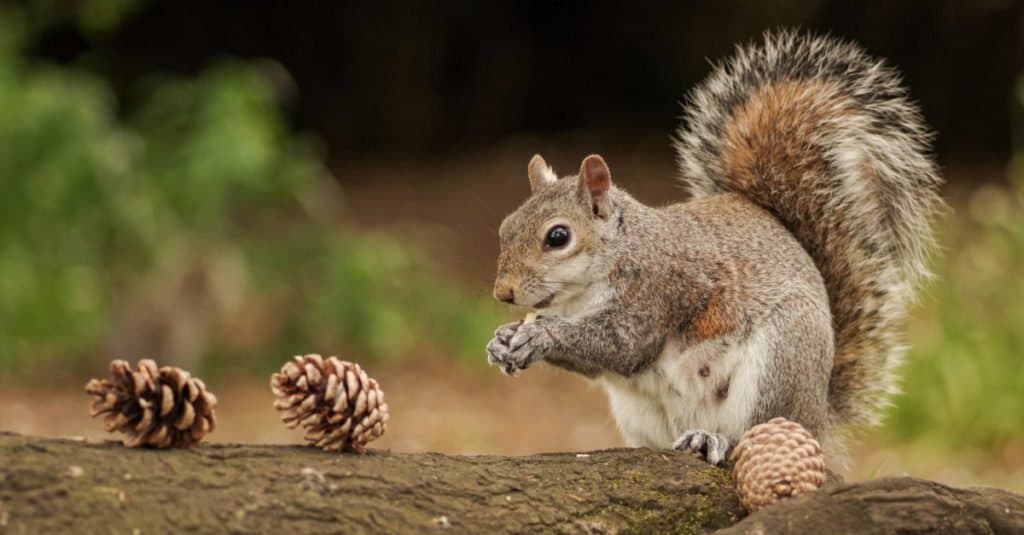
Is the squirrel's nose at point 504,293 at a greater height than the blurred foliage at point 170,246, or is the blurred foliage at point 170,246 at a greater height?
the blurred foliage at point 170,246

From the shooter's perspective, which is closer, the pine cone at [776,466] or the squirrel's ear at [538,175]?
the pine cone at [776,466]

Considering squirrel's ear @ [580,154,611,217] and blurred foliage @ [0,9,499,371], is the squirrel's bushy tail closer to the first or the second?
squirrel's ear @ [580,154,611,217]

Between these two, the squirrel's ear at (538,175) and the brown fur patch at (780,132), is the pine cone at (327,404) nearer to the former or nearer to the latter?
the squirrel's ear at (538,175)

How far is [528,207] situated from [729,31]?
6.58 meters

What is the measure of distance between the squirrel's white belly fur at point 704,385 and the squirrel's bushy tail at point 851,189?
1.21 feet

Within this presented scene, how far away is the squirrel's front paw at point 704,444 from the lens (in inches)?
94.8

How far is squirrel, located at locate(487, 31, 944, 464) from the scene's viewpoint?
8.20 feet

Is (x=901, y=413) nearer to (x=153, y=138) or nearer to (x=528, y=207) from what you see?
(x=528, y=207)

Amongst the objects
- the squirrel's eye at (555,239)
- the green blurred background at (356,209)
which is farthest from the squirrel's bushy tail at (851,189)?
the green blurred background at (356,209)

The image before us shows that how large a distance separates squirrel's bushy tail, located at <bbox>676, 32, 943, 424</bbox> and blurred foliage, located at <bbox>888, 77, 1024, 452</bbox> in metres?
1.89

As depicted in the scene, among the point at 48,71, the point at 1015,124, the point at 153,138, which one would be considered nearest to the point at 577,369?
the point at 153,138

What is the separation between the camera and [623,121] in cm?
1035

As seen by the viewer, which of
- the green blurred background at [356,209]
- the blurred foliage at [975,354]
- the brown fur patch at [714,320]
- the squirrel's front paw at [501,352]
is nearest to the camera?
the squirrel's front paw at [501,352]

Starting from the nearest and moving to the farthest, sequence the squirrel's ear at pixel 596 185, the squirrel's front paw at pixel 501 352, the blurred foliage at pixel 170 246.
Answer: the squirrel's front paw at pixel 501 352
the squirrel's ear at pixel 596 185
the blurred foliage at pixel 170 246
